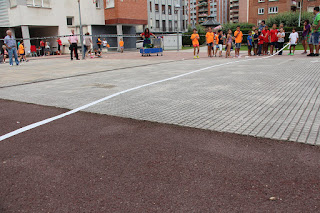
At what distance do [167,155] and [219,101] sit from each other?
3005 millimetres

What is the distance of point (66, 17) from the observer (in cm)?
3709

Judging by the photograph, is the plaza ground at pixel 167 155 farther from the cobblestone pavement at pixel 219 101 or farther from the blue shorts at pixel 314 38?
the blue shorts at pixel 314 38

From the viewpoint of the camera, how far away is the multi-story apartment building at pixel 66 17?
32.8 metres

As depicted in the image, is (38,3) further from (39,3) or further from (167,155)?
(167,155)

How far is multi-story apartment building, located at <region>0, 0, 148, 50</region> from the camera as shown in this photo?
32.8 meters

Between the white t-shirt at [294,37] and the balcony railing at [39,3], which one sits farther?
the balcony railing at [39,3]

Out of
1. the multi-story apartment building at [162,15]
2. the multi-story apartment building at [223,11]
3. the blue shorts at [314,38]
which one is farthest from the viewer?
the multi-story apartment building at [223,11]

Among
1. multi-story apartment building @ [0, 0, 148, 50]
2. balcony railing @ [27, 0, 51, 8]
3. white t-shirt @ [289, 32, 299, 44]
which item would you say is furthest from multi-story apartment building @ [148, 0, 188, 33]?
white t-shirt @ [289, 32, 299, 44]

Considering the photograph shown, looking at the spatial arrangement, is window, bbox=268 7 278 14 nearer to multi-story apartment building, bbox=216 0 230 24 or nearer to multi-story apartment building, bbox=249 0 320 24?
multi-story apartment building, bbox=249 0 320 24

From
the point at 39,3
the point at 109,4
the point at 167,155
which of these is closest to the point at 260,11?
the point at 109,4

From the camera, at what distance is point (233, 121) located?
4.81 meters

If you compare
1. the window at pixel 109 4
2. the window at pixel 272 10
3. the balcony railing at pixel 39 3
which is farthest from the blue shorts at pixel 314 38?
the window at pixel 272 10

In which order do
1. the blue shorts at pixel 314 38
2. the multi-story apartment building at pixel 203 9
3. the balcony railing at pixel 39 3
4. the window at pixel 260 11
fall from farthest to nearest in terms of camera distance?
the multi-story apartment building at pixel 203 9
the window at pixel 260 11
the balcony railing at pixel 39 3
the blue shorts at pixel 314 38

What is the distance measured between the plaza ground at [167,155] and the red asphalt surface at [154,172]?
0.01 meters
